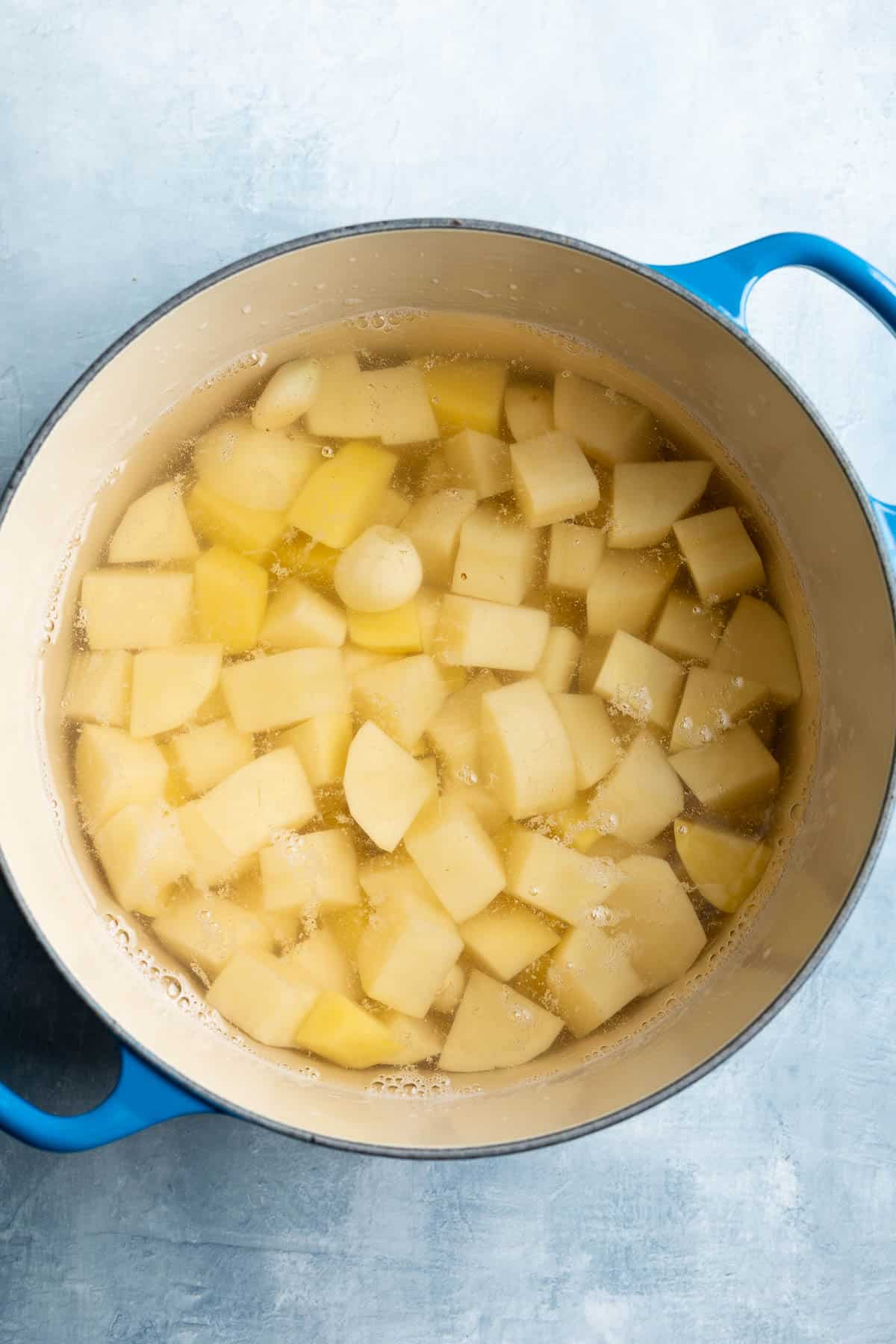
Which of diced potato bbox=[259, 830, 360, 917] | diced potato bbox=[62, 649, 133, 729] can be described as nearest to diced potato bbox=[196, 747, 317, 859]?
diced potato bbox=[259, 830, 360, 917]

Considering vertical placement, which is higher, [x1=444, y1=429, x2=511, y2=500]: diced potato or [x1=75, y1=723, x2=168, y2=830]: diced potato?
[x1=444, y1=429, x2=511, y2=500]: diced potato

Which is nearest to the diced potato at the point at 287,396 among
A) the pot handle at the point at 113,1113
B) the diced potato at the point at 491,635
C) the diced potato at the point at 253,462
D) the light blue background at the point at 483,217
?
the diced potato at the point at 253,462

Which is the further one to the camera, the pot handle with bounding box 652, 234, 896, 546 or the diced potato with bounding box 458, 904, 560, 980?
the diced potato with bounding box 458, 904, 560, 980

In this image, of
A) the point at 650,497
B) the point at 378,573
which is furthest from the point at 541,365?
the point at 378,573

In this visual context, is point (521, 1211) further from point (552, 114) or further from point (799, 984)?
point (552, 114)

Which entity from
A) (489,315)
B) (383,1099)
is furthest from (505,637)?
(383,1099)

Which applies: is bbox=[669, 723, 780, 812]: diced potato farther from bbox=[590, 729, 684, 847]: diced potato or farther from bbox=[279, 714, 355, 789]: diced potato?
bbox=[279, 714, 355, 789]: diced potato
